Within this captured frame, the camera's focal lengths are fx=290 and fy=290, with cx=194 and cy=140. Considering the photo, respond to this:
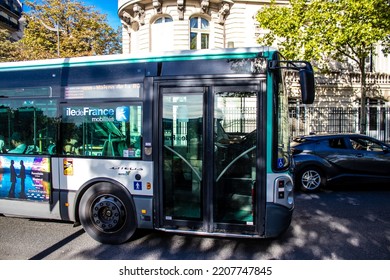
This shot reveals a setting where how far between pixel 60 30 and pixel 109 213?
2269 cm

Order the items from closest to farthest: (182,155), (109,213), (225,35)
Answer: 1. (182,155)
2. (109,213)
3. (225,35)

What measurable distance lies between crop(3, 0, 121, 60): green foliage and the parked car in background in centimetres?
2032

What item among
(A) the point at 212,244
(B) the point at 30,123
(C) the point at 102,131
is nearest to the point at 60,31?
(B) the point at 30,123

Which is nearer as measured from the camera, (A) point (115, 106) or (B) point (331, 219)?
(A) point (115, 106)

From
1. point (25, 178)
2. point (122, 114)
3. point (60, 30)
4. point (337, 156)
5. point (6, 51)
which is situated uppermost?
point (60, 30)

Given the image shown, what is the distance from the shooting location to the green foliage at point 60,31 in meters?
22.6

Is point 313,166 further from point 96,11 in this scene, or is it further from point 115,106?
point 96,11

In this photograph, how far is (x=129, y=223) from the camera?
14.7 ft

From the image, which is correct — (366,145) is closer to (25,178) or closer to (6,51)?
(25,178)

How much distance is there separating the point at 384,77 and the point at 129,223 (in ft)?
73.8

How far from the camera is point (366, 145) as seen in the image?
25.8 ft

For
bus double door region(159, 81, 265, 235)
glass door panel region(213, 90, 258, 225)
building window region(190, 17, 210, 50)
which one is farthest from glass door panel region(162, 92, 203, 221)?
building window region(190, 17, 210, 50)
